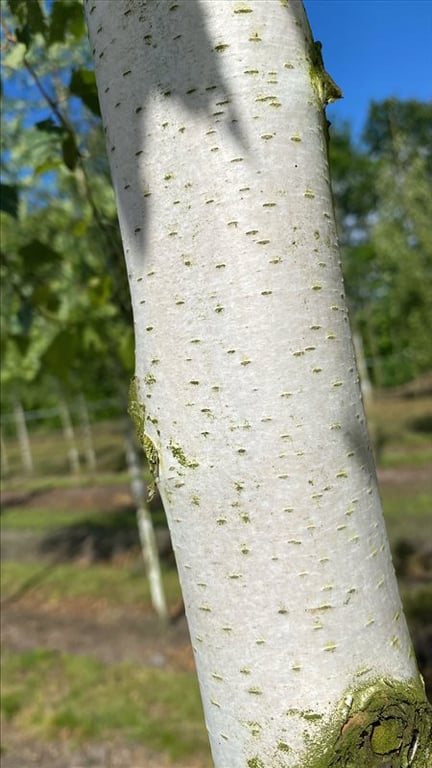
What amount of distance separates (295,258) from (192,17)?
1.18 feet

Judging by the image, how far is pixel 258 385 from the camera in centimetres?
82

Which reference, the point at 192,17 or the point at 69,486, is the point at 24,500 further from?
the point at 192,17

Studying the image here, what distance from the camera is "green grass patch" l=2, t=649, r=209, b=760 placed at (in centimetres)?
338

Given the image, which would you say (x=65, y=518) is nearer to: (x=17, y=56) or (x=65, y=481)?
(x=65, y=481)

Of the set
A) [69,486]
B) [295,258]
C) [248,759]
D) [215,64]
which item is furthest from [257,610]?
[69,486]

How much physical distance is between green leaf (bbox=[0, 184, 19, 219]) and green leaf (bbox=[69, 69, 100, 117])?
0.37m

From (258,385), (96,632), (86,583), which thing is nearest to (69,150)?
(258,385)

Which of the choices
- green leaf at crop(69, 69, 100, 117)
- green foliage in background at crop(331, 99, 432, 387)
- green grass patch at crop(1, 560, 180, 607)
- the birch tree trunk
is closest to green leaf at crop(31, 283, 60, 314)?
green leaf at crop(69, 69, 100, 117)

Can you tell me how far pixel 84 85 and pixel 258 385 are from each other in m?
1.37

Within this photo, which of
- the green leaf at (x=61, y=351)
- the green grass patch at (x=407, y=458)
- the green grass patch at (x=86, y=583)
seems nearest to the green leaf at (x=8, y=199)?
the green leaf at (x=61, y=351)

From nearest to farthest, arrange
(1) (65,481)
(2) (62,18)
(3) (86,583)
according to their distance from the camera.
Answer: (2) (62,18)
(3) (86,583)
(1) (65,481)

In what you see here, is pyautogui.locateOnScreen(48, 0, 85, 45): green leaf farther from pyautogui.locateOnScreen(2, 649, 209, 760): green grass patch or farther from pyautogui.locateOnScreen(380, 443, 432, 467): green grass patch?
pyautogui.locateOnScreen(380, 443, 432, 467): green grass patch

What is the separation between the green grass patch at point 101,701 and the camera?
11.1 feet

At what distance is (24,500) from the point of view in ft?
32.6
